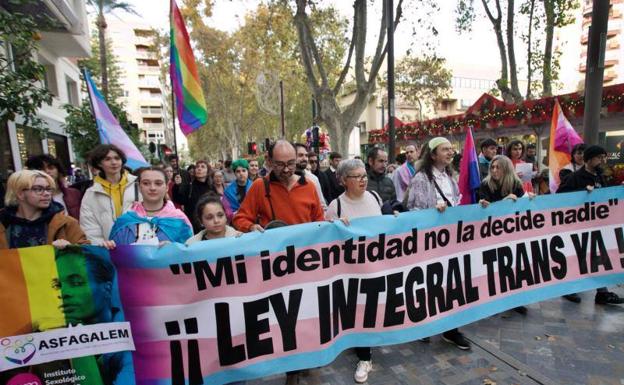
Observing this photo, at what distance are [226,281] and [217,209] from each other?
0.53 metres

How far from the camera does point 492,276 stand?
3.18 meters

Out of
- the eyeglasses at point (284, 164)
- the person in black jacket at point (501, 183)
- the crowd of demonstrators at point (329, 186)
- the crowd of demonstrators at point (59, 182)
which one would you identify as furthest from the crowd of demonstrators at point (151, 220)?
the crowd of demonstrators at point (329, 186)

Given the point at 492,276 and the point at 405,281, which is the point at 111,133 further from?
the point at 492,276

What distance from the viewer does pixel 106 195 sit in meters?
3.15

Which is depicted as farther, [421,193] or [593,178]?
[593,178]

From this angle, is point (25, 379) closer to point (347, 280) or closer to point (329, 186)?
point (347, 280)

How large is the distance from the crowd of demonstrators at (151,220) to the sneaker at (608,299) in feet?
14.1

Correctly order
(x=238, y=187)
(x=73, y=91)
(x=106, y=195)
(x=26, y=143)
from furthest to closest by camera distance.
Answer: (x=73, y=91) < (x=26, y=143) < (x=238, y=187) < (x=106, y=195)

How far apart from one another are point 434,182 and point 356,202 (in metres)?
0.88

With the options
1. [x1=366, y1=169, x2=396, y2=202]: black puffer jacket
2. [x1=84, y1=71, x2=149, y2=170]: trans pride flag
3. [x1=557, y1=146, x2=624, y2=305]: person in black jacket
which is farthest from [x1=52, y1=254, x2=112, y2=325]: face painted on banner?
[x1=557, y1=146, x2=624, y2=305]: person in black jacket

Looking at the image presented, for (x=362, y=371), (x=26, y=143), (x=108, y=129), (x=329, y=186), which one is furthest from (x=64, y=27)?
(x=362, y=371)

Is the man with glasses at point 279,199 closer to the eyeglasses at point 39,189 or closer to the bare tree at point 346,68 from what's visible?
the eyeglasses at point 39,189

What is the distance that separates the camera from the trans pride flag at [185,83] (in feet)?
16.5

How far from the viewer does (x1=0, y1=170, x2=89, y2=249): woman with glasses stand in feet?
7.97
